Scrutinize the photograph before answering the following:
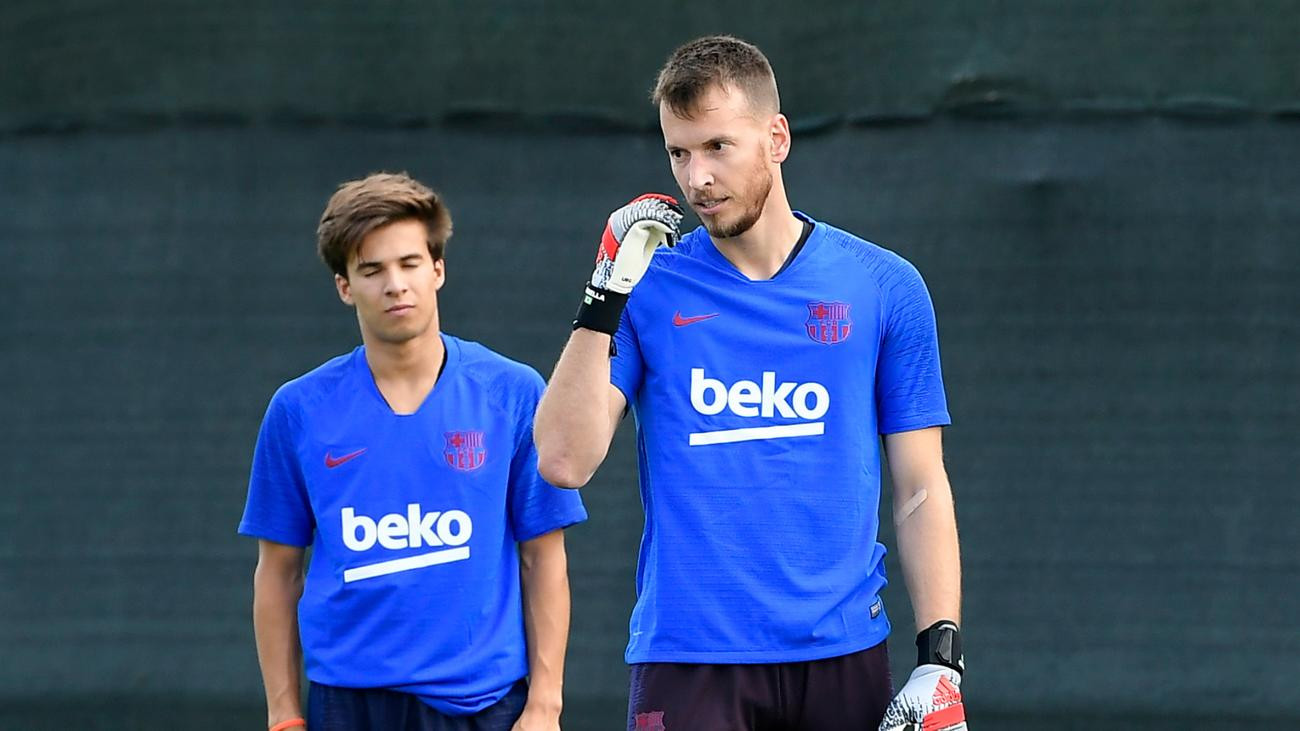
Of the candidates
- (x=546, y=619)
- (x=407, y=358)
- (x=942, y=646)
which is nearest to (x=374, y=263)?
(x=407, y=358)

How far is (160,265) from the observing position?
3902 millimetres

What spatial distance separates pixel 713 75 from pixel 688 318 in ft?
1.21

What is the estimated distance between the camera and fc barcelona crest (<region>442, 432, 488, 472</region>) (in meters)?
2.81

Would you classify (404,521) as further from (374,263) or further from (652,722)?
(652,722)

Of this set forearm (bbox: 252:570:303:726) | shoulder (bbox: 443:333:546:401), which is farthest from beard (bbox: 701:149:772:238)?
forearm (bbox: 252:570:303:726)

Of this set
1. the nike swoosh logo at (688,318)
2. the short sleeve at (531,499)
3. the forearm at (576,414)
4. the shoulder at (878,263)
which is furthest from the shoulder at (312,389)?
the shoulder at (878,263)

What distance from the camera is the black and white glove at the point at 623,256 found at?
2365 mm

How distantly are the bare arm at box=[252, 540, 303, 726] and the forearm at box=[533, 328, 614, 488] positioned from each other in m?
0.69

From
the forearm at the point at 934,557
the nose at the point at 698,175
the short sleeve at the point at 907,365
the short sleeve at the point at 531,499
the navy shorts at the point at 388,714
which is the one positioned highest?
the nose at the point at 698,175

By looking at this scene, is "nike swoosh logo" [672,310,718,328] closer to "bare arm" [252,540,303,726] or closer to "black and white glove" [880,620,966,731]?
"black and white glove" [880,620,966,731]

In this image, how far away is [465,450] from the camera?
2.82 meters

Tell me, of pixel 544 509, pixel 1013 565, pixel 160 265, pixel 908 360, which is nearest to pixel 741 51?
pixel 908 360

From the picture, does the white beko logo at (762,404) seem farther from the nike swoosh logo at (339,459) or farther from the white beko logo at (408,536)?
the nike swoosh logo at (339,459)

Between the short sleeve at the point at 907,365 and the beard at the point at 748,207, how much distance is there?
0.24 m
